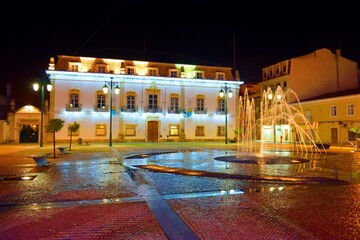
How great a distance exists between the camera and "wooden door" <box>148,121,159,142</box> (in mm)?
44812

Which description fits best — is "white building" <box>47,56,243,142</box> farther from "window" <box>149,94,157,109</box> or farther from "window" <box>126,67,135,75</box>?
"window" <box>126,67,135,75</box>

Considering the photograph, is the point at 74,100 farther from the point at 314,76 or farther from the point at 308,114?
the point at 314,76

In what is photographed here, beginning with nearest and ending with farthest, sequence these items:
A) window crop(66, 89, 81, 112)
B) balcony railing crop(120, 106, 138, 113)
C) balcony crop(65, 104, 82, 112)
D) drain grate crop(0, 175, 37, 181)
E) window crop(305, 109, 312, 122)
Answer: drain grate crop(0, 175, 37, 181) < balcony crop(65, 104, 82, 112) < window crop(66, 89, 81, 112) < balcony railing crop(120, 106, 138, 113) < window crop(305, 109, 312, 122)

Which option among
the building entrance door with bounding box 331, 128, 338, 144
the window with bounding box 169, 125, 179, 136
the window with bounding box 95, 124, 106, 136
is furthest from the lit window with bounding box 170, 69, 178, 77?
the building entrance door with bounding box 331, 128, 338, 144

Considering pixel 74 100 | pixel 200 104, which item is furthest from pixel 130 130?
pixel 200 104

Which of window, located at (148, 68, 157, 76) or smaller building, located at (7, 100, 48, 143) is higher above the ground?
window, located at (148, 68, 157, 76)

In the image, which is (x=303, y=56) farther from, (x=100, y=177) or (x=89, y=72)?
(x=100, y=177)

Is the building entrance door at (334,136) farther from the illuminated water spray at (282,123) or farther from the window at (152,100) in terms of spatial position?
the window at (152,100)

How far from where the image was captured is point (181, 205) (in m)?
7.67

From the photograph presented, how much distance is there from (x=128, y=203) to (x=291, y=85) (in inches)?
1781

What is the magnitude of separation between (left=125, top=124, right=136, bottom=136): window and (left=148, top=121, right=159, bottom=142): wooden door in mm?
2146

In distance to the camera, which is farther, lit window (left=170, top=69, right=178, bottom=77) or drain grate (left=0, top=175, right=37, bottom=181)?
lit window (left=170, top=69, right=178, bottom=77)

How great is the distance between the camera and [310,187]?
999 cm

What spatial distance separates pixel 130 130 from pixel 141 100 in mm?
4525
